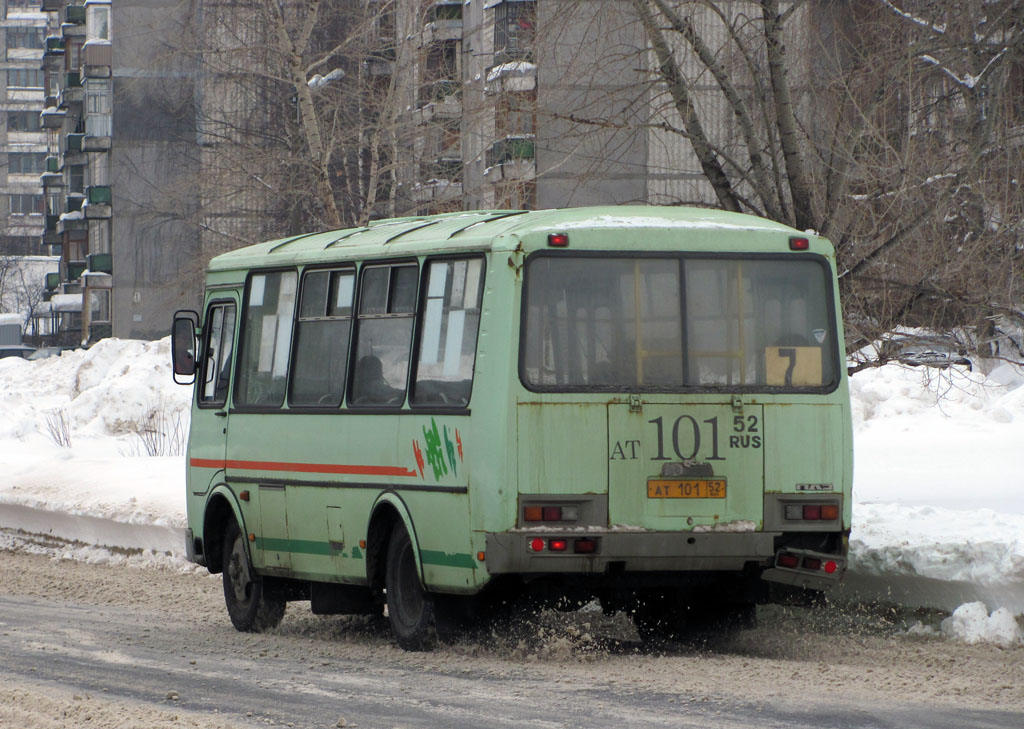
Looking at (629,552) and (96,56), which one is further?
(96,56)

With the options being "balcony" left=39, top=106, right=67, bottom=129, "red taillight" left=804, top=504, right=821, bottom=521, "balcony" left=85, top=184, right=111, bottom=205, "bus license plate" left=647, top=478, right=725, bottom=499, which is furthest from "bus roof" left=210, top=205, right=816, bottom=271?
"balcony" left=39, top=106, right=67, bottom=129

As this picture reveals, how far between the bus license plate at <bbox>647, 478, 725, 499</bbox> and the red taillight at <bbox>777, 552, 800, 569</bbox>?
1.66ft

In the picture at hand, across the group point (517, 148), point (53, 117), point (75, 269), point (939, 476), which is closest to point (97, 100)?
point (75, 269)

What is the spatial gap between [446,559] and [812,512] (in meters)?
2.03

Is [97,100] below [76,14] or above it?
below

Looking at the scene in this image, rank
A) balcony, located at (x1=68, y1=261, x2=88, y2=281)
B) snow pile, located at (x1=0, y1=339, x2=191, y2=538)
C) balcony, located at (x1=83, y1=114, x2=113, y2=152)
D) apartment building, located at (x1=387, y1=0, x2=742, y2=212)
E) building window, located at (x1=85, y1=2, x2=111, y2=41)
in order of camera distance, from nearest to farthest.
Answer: apartment building, located at (x1=387, y1=0, x2=742, y2=212), snow pile, located at (x1=0, y1=339, x2=191, y2=538), balcony, located at (x1=83, y1=114, x2=113, y2=152), building window, located at (x1=85, y1=2, x2=111, y2=41), balcony, located at (x1=68, y1=261, x2=88, y2=281)

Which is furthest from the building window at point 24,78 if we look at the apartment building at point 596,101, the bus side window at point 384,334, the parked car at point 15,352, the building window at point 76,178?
the bus side window at point 384,334

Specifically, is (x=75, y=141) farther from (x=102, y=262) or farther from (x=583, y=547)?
(x=583, y=547)

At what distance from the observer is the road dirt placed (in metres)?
8.47

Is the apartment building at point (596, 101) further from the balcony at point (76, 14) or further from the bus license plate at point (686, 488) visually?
the balcony at point (76, 14)

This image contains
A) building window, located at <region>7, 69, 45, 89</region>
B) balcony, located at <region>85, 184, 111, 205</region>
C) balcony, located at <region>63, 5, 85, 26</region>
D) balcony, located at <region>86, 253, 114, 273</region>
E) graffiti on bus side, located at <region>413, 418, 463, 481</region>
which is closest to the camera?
graffiti on bus side, located at <region>413, 418, 463, 481</region>

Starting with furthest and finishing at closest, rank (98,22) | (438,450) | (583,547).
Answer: (98,22) < (438,450) < (583,547)

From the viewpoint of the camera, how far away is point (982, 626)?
10922 mm

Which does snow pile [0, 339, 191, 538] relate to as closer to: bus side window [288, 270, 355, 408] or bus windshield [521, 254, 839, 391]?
bus side window [288, 270, 355, 408]
